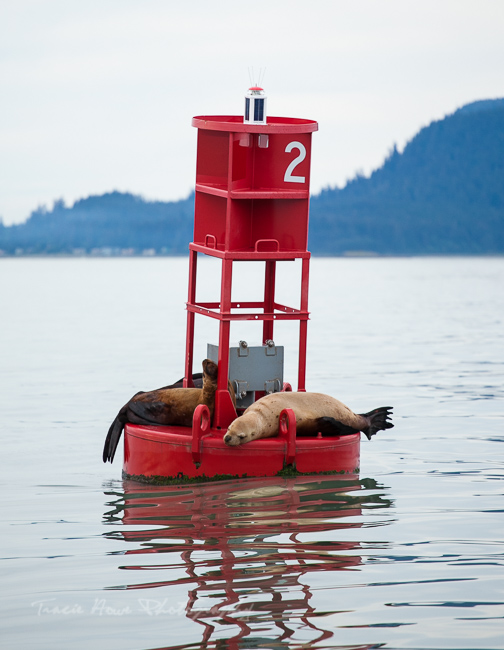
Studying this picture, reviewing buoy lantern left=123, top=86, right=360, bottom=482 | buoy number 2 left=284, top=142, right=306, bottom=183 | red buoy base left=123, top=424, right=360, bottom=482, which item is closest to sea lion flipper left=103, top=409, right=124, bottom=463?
buoy lantern left=123, top=86, right=360, bottom=482

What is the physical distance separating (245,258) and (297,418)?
1.50m

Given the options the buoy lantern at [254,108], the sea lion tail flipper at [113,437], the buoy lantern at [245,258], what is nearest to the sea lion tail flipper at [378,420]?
the buoy lantern at [245,258]

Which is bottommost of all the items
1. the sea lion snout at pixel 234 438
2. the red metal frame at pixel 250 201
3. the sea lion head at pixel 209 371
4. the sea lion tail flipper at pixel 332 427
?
the sea lion snout at pixel 234 438

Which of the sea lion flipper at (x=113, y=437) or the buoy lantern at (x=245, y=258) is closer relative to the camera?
the buoy lantern at (x=245, y=258)

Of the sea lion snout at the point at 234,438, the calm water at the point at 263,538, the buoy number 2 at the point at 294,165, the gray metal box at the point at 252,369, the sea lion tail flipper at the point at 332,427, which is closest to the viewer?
the calm water at the point at 263,538

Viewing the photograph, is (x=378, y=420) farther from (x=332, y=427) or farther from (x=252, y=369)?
(x=252, y=369)

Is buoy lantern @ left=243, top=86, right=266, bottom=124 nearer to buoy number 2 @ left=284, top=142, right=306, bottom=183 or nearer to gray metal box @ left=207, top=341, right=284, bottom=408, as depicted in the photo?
buoy number 2 @ left=284, top=142, right=306, bottom=183

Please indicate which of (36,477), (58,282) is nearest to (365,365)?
(36,477)

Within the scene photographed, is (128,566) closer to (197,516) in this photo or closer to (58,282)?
(197,516)

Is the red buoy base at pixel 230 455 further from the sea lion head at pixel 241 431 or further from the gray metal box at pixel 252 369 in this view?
the gray metal box at pixel 252 369

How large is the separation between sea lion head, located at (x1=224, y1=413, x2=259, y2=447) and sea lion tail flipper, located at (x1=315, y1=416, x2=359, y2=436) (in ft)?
2.23

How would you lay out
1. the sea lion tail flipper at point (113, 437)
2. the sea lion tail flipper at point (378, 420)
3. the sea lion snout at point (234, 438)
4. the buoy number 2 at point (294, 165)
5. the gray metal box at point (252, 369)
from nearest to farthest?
the sea lion snout at point (234, 438) < the buoy number 2 at point (294, 165) < the gray metal box at point (252, 369) < the sea lion tail flipper at point (113, 437) < the sea lion tail flipper at point (378, 420)

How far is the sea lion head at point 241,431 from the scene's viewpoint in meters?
9.38

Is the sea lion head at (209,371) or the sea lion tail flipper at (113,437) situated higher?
the sea lion head at (209,371)
